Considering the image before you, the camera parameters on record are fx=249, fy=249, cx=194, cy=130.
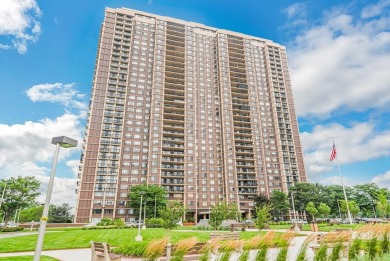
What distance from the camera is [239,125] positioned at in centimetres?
9112

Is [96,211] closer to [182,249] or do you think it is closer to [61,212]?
[61,212]

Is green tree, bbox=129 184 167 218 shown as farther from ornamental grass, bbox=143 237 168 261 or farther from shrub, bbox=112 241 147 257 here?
ornamental grass, bbox=143 237 168 261

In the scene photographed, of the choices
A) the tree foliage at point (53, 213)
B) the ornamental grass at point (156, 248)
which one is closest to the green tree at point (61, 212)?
the tree foliage at point (53, 213)

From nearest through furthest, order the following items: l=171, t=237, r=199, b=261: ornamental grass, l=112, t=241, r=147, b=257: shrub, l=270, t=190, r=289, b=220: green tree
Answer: l=171, t=237, r=199, b=261: ornamental grass → l=112, t=241, r=147, b=257: shrub → l=270, t=190, r=289, b=220: green tree

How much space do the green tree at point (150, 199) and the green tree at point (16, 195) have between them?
75.5 ft

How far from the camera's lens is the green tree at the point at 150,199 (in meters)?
63.7

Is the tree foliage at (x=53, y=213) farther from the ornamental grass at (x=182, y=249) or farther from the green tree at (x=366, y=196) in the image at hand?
the ornamental grass at (x=182, y=249)

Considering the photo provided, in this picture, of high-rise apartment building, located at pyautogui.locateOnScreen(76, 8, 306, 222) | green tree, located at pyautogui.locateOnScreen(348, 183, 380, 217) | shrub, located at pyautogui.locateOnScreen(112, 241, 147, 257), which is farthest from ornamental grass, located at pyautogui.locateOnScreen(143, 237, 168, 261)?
green tree, located at pyautogui.locateOnScreen(348, 183, 380, 217)

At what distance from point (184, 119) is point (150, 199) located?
1215 inches

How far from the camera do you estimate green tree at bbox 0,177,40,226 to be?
46.5 meters

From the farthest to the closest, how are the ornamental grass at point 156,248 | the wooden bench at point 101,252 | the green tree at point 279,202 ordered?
the green tree at point 279,202
the wooden bench at point 101,252
the ornamental grass at point 156,248

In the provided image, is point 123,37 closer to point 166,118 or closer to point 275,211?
point 166,118

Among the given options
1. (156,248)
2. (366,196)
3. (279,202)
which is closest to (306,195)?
(279,202)

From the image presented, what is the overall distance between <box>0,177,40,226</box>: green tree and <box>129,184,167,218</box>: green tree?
23.0 metres
